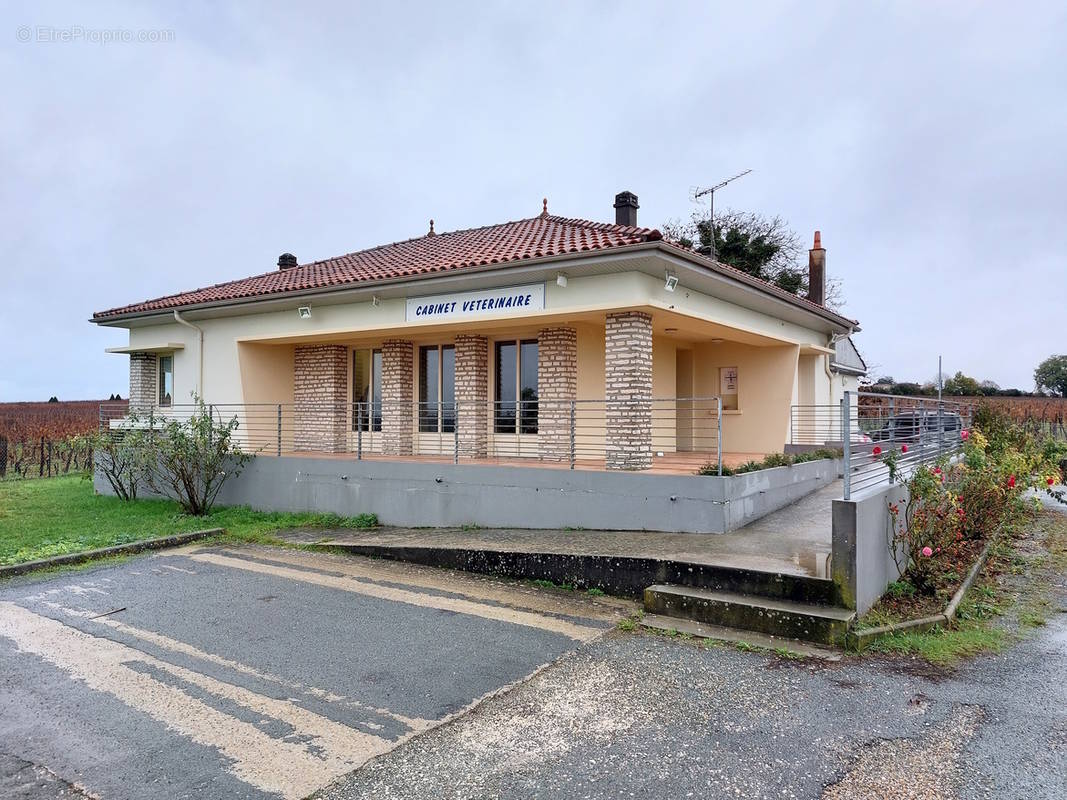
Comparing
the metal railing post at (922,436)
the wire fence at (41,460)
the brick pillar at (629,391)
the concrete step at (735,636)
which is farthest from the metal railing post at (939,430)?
the wire fence at (41,460)

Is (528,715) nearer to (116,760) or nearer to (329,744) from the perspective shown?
(329,744)

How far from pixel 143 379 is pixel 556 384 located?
11208 millimetres

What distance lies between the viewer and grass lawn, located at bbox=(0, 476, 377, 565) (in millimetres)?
9719

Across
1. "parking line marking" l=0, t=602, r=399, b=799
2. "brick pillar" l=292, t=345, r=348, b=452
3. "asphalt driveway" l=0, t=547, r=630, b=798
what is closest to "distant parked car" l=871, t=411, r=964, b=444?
"asphalt driveway" l=0, t=547, r=630, b=798

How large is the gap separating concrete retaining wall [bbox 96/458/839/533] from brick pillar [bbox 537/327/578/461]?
5.66 feet

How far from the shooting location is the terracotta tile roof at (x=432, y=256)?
9.77 m

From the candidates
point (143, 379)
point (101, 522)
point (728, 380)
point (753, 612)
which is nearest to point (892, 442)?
point (753, 612)

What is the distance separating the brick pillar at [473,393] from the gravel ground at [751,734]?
25.1 feet

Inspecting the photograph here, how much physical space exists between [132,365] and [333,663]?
574 inches

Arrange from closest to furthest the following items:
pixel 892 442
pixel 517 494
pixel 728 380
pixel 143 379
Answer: pixel 892 442 < pixel 517 494 < pixel 728 380 < pixel 143 379

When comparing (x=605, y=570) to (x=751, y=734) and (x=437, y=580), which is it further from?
(x=751, y=734)

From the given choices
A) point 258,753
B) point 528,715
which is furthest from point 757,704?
point 258,753

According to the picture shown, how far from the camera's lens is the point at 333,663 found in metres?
5.14

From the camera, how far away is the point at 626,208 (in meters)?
13.1
